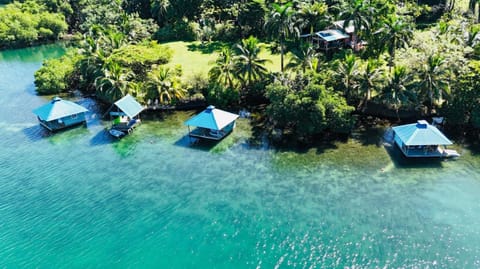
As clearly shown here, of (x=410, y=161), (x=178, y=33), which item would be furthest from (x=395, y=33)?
(x=178, y=33)

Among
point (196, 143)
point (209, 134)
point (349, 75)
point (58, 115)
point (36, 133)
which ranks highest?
point (349, 75)

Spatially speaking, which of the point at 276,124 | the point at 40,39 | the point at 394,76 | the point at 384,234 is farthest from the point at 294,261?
the point at 40,39

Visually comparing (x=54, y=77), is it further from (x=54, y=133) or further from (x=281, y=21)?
(x=281, y=21)

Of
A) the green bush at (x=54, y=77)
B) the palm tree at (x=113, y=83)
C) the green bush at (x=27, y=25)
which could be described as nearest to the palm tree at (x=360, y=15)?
the palm tree at (x=113, y=83)

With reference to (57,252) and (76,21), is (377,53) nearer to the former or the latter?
(57,252)

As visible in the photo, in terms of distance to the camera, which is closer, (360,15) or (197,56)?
(360,15)

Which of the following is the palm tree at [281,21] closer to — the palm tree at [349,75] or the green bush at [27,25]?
the palm tree at [349,75]

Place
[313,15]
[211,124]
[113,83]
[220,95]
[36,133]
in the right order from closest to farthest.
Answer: [211,124] → [36,133] → [113,83] → [220,95] → [313,15]
